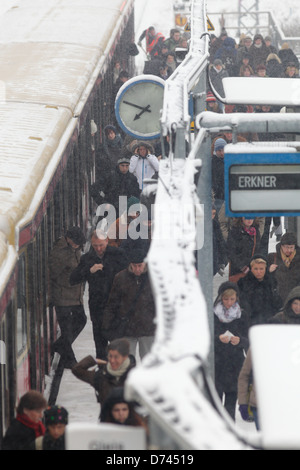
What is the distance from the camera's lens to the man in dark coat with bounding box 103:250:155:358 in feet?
27.6

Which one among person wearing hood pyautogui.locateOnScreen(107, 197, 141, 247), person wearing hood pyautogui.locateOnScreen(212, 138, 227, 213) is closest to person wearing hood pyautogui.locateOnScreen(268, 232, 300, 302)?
person wearing hood pyautogui.locateOnScreen(107, 197, 141, 247)

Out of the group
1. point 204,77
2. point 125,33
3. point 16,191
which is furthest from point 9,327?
point 125,33

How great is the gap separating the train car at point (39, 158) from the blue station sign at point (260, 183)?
1242mm

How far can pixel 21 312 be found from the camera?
7398 millimetres

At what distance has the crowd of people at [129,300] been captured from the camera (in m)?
6.00

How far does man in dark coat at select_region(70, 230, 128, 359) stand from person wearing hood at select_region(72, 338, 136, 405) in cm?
200

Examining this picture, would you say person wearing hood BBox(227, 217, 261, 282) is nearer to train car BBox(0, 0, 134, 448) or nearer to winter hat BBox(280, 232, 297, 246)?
winter hat BBox(280, 232, 297, 246)

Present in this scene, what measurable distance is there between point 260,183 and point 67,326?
2664 millimetres

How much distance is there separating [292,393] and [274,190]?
3.66 meters

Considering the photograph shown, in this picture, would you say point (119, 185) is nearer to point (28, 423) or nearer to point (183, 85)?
point (183, 85)

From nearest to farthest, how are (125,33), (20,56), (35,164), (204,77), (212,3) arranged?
(35,164) < (204,77) < (20,56) < (125,33) < (212,3)

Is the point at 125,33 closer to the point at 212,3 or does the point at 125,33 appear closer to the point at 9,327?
the point at 9,327

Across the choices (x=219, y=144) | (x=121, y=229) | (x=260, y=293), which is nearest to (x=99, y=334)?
(x=260, y=293)

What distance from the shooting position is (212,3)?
56000mm
